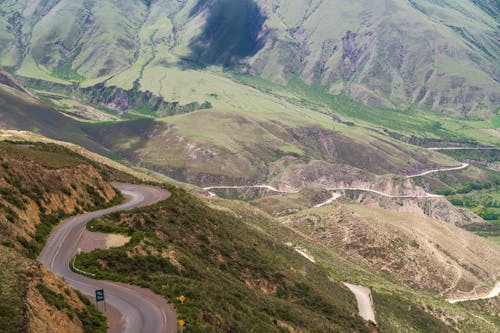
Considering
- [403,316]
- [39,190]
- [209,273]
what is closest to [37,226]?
[39,190]

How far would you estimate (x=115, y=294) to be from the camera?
53.4 metres

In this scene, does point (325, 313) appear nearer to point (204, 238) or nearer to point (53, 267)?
point (204, 238)

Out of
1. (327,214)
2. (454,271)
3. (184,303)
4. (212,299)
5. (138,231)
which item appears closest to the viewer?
(184,303)

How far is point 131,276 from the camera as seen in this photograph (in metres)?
59.5

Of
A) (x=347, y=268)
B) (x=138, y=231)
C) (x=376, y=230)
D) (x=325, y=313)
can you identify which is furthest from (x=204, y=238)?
(x=376, y=230)

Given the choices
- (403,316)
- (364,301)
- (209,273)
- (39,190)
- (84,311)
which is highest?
(84,311)

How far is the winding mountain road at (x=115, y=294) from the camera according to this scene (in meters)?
47.3

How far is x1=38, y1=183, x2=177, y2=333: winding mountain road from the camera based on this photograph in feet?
155

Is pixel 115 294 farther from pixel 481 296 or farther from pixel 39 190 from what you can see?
pixel 481 296

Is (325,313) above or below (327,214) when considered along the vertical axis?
above

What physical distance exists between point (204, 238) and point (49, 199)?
24831mm

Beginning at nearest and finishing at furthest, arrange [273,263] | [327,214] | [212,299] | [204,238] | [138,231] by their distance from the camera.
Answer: [212,299], [138,231], [204,238], [273,263], [327,214]

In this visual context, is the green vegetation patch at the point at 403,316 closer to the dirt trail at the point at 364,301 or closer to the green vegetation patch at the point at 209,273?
the dirt trail at the point at 364,301

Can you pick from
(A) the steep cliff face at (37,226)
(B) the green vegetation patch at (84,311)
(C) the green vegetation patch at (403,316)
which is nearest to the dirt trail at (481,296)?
(C) the green vegetation patch at (403,316)
